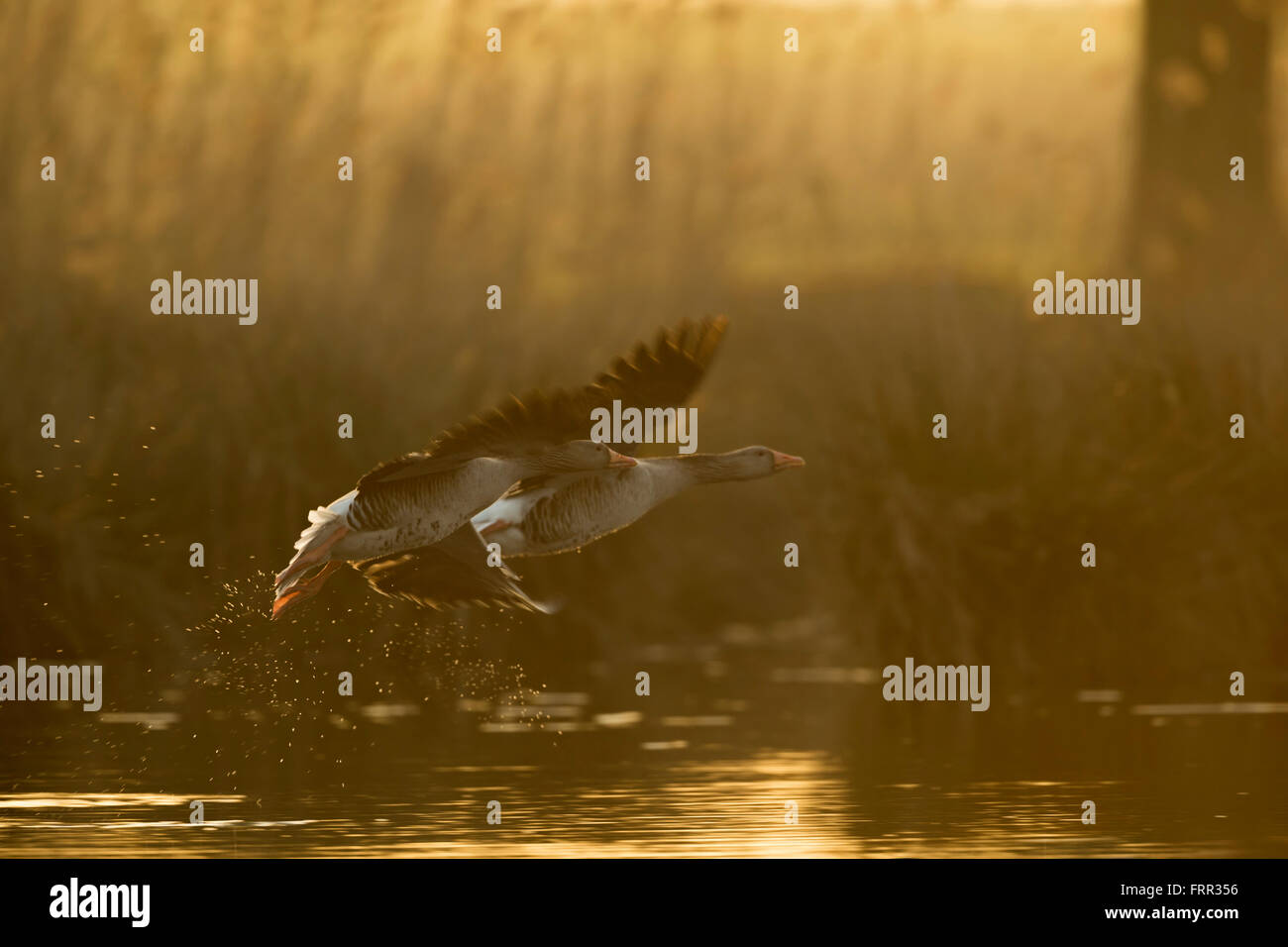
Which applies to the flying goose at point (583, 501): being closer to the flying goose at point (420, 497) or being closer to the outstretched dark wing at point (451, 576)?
the outstretched dark wing at point (451, 576)

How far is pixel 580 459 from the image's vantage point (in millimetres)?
10078

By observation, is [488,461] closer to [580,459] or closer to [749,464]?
[580,459]

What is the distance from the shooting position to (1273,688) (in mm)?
14898

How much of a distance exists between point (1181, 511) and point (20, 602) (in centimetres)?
841

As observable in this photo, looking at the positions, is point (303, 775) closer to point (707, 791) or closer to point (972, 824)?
point (707, 791)

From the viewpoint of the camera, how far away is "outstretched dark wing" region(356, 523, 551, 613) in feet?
35.6

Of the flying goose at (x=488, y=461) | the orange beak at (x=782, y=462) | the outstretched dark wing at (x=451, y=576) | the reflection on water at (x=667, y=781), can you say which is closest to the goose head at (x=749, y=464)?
the orange beak at (x=782, y=462)

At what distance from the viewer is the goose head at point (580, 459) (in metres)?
9.98

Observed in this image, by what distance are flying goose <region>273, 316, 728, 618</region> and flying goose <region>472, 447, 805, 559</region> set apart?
212mm

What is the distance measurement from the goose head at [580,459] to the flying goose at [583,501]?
0.91ft

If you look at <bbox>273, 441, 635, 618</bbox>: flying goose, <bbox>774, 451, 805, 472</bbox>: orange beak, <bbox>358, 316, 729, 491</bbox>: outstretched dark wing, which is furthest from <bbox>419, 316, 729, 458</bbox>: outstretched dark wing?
<bbox>774, 451, 805, 472</bbox>: orange beak

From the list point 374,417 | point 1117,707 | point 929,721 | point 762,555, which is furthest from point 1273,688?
point 374,417

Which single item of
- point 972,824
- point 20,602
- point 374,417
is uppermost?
point 374,417

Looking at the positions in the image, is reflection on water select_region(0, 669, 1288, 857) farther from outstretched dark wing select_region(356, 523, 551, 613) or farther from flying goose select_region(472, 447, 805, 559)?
flying goose select_region(472, 447, 805, 559)
